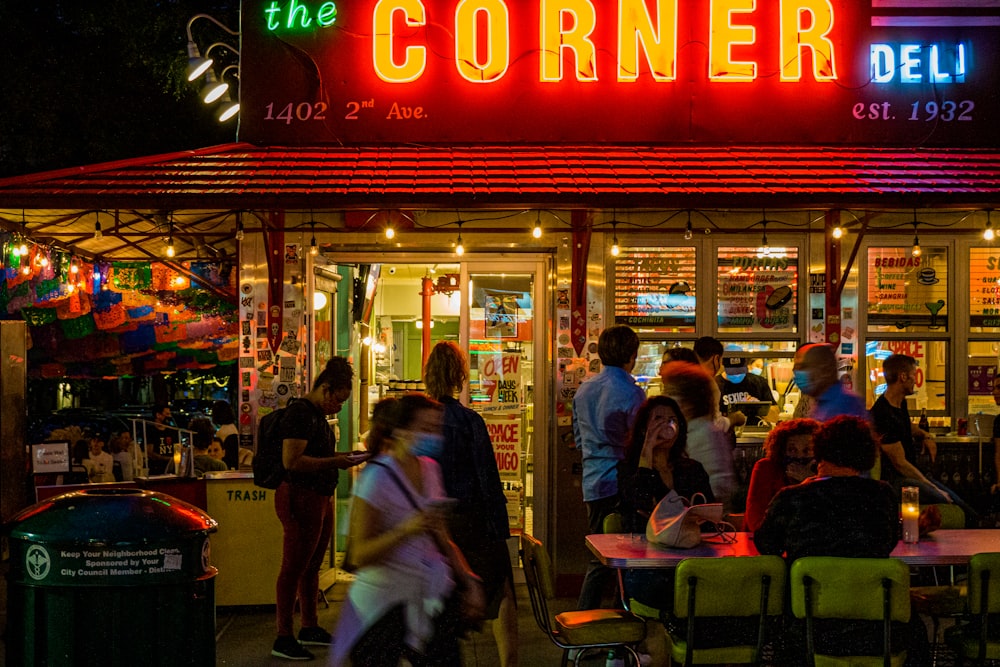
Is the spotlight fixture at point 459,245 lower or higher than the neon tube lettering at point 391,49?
lower

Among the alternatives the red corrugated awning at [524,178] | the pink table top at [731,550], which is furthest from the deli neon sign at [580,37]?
the pink table top at [731,550]

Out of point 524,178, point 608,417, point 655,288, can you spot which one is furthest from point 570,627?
point 655,288

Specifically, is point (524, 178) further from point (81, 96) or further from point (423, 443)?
point (81, 96)

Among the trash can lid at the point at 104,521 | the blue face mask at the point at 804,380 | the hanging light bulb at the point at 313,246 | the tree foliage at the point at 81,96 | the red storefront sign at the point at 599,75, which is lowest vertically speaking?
the trash can lid at the point at 104,521

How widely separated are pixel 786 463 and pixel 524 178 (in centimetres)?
344

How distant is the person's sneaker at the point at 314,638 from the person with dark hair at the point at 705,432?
298 centimetres

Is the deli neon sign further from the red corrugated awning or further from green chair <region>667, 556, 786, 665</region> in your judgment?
green chair <region>667, 556, 786, 665</region>

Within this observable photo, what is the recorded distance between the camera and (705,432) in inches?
262

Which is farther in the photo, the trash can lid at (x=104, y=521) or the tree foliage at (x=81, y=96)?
the tree foliage at (x=81, y=96)

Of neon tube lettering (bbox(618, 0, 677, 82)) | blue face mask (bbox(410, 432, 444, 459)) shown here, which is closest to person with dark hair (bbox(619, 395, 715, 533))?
blue face mask (bbox(410, 432, 444, 459))

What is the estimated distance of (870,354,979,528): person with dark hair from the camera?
7609 millimetres

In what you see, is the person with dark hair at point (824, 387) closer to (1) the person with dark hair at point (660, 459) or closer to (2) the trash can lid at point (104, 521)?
(1) the person with dark hair at point (660, 459)

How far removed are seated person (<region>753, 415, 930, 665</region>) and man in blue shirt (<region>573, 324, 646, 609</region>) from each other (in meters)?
1.62

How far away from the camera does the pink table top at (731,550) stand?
563 cm
